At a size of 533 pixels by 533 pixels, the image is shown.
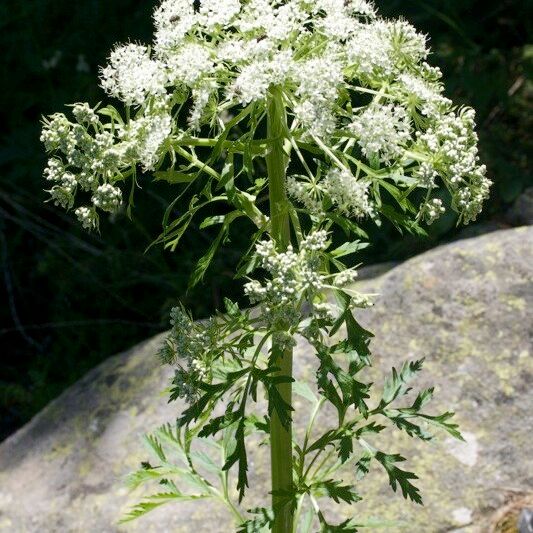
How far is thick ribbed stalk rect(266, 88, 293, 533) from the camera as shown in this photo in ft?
6.28

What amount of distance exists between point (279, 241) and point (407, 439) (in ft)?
4.78

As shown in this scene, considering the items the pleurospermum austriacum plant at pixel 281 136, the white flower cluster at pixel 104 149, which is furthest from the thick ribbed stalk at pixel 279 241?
the white flower cluster at pixel 104 149

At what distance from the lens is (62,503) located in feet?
10.9

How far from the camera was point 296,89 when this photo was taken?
1897 millimetres

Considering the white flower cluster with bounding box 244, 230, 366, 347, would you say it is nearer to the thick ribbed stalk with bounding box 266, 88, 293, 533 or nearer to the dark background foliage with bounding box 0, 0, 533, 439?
the thick ribbed stalk with bounding box 266, 88, 293, 533

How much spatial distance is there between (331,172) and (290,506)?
98cm

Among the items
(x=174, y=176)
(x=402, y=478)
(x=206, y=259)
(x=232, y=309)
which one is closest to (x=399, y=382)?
(x=402, y=478)

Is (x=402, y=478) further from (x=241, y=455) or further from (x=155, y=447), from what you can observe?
(x=155, y=447)

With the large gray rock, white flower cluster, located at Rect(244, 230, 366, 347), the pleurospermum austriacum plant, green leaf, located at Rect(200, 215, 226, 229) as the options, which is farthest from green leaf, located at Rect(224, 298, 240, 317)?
the large gray rock

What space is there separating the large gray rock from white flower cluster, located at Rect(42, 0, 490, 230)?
1402 millimetres

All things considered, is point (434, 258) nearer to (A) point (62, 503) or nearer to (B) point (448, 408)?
(B) point (448, 408)

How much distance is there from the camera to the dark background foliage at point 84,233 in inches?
174

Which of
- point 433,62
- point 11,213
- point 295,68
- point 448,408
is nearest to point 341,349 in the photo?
point 295,68

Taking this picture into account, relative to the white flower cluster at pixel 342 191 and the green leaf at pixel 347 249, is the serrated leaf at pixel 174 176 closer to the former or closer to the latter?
the white flower cluster at pixel 342 191
